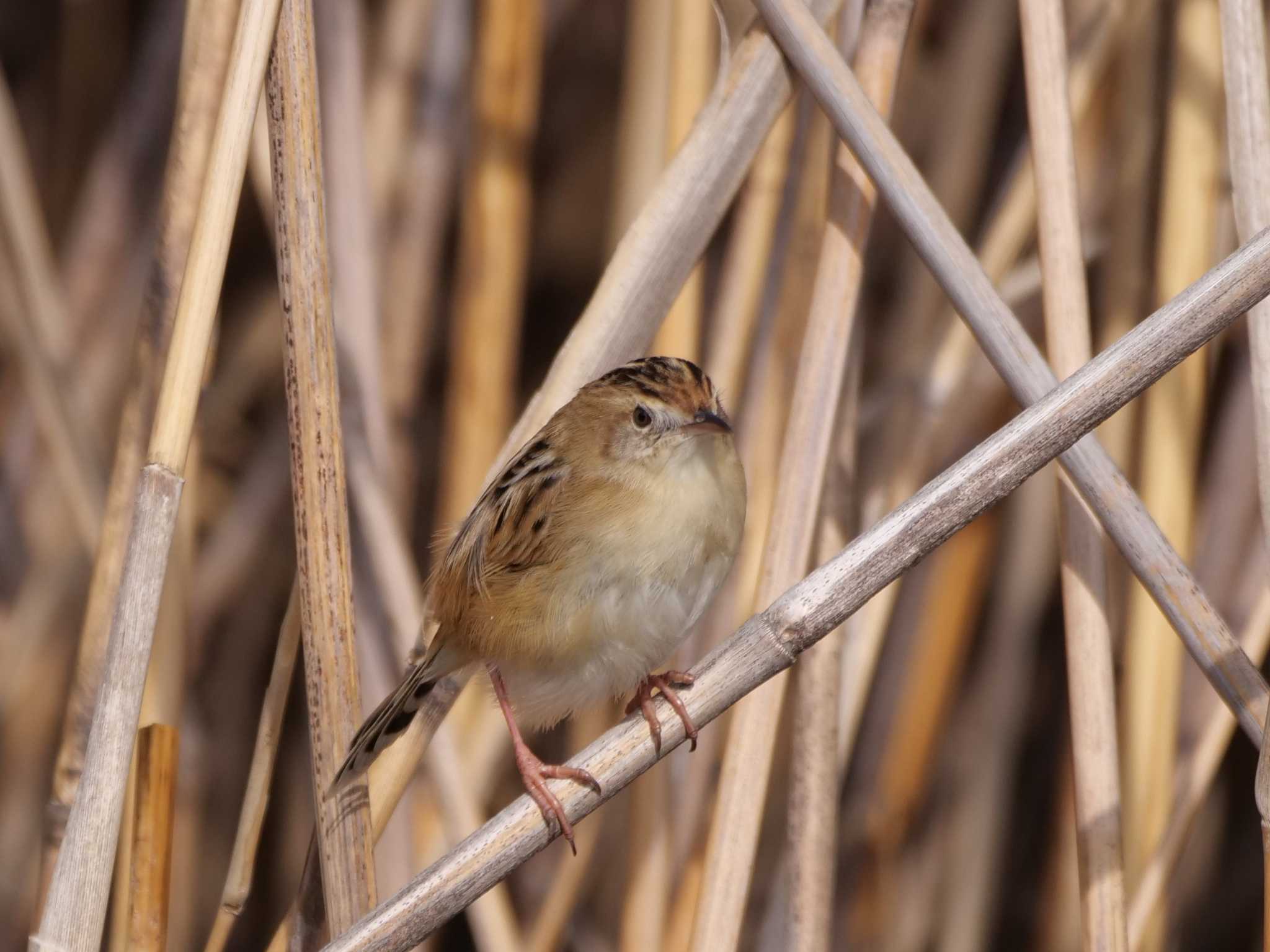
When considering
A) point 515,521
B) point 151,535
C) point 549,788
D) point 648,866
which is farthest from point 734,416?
point 151,535

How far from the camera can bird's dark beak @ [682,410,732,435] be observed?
7.38 feet

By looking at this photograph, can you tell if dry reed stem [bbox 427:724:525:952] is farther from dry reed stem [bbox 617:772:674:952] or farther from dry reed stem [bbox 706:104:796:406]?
dry reed stem [bbox 706:104:796:406]

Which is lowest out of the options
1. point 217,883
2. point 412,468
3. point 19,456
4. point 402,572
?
point 217,883

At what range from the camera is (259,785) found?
2.02 m

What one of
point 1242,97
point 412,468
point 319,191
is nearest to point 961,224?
point 1242,97

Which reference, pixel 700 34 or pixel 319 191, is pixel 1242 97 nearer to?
pixel 700 34

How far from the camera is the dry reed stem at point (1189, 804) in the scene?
2334mm

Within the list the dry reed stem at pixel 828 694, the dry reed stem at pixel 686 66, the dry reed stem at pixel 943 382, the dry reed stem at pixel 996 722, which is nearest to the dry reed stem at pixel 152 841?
the dry reed stem at pixel 828 694

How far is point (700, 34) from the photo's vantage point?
2.54m

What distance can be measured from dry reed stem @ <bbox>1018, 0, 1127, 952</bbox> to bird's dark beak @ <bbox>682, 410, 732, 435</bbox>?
55cm

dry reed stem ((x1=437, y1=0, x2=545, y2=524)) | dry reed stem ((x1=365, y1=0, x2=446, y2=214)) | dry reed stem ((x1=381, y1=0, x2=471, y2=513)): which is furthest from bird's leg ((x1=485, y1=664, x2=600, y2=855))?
dry reed stem ((x1=365, y1=0, x2=446, y2=214))

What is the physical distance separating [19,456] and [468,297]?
1.52m

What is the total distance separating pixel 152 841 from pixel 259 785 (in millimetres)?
168

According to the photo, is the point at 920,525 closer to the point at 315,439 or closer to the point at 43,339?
the point at 315,439
